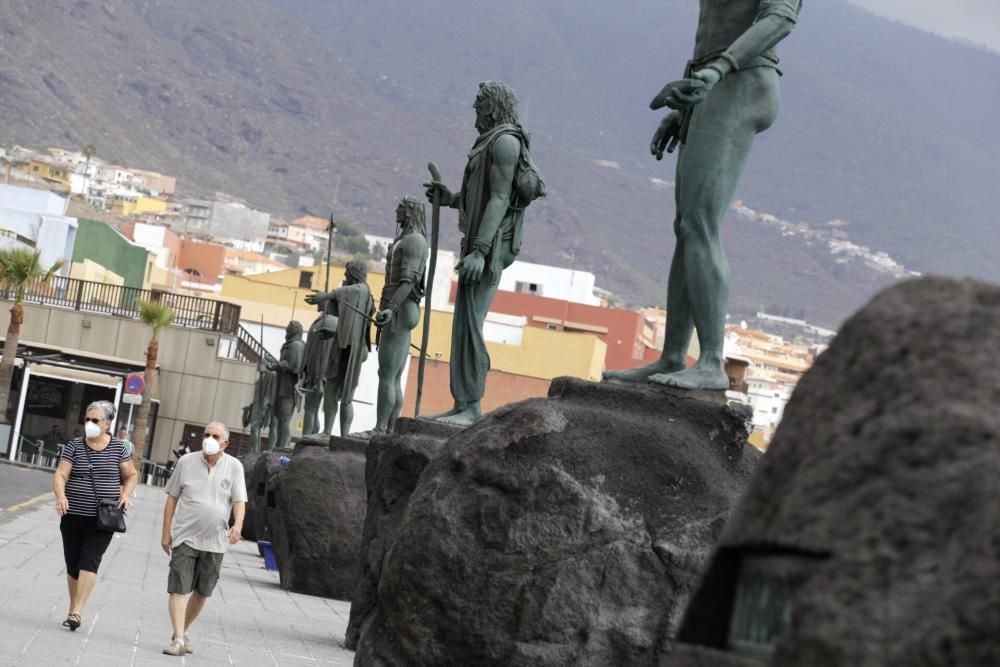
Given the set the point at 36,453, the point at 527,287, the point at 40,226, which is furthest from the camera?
the point at 527,287

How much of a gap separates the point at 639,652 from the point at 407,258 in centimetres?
965

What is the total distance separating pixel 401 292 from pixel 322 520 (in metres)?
2.06

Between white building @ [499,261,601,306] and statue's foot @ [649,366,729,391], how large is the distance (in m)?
99.6

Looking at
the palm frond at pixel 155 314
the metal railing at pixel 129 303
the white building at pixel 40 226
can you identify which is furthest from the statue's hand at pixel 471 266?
the white building at pixel 40 226

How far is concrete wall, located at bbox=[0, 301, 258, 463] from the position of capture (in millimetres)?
59156

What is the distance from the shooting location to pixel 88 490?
10.5 metres

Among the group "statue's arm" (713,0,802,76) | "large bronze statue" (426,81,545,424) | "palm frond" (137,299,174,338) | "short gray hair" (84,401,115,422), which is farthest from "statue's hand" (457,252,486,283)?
"palm frond" (137,299,174,338)

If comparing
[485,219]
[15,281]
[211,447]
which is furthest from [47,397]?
[485,219]

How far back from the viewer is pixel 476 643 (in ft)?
21.4

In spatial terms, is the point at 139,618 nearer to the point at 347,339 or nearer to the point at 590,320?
the point at 347,339

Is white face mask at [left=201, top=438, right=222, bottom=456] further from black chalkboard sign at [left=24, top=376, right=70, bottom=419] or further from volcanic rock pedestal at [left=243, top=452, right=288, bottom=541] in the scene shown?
black chalkboard sign at [left=24, top=376, right=70, bottom=419]

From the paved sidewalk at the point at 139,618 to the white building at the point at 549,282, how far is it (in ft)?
295

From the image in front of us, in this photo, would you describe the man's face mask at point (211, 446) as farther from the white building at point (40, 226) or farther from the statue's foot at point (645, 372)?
the white building at point (40, 226)

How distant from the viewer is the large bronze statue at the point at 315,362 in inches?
863
